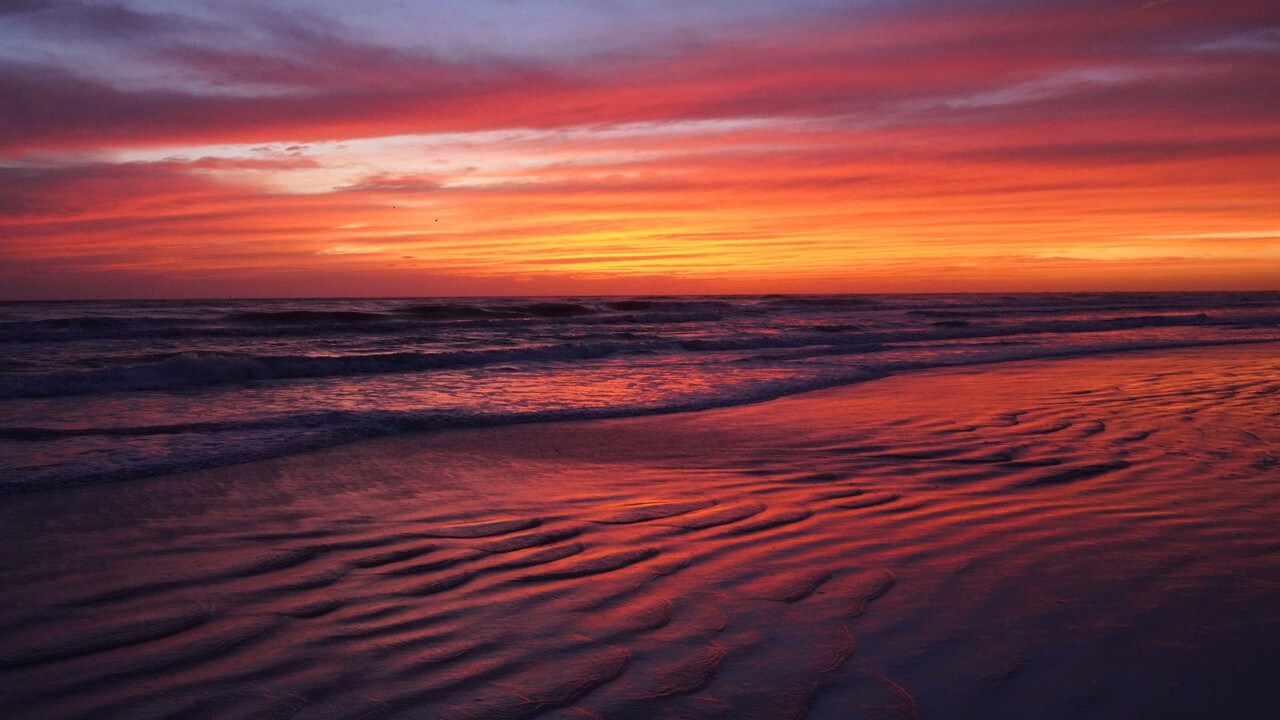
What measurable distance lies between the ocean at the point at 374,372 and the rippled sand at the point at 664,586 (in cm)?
161

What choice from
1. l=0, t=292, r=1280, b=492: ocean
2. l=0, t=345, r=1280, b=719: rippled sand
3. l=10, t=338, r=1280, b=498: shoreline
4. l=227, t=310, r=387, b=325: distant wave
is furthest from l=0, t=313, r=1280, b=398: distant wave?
l=227, t=310, r=387, b=325: distant wave

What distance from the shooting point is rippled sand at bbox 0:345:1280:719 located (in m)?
2.59

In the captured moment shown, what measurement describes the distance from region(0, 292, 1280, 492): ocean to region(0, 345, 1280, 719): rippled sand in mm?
1615

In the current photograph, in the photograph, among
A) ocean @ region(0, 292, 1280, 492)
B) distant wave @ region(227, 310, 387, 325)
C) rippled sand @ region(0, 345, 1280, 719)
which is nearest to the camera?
rippled sand @ region(0, 345, 1280, 719)

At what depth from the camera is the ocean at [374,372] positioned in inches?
298

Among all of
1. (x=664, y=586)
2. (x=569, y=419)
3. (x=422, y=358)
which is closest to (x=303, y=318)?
(x=422, y=358)

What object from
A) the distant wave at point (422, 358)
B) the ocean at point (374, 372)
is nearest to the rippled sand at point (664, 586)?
the ocean at point (374, 372)

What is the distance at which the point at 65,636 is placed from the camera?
3066 mm

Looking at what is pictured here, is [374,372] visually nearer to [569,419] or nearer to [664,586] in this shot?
[569,419]

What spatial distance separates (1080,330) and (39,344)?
29858 millimetres

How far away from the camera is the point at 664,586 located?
3543 millimetres

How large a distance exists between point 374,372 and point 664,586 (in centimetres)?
1199

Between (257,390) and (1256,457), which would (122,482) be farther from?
(1256,457)

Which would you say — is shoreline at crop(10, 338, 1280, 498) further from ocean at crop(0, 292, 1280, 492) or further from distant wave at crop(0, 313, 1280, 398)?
distant wave at crop(0, 313, 1280, 398)
